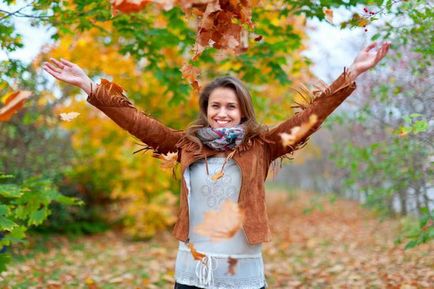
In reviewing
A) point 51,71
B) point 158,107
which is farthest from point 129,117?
point 158,107

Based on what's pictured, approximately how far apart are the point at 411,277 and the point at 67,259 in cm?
434

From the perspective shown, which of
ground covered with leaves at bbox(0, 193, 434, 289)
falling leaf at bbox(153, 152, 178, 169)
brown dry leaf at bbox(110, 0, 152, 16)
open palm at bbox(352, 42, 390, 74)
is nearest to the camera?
brown dry leaf at bbox(110, 0, 152, 16)

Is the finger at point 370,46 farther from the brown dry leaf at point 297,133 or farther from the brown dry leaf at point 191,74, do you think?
the brown dry leaf at point 191,74

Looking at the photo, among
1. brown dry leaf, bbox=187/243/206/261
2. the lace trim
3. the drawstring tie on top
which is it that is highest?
brown dry leaf, bbox=187/243/206/261

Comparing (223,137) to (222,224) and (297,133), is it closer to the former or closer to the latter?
(297,133)

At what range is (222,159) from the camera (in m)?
2.80

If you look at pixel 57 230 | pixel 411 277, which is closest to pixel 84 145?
pixel 57 230

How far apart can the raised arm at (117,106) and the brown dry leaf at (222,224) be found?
800 millimetres

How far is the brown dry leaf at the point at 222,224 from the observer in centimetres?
221

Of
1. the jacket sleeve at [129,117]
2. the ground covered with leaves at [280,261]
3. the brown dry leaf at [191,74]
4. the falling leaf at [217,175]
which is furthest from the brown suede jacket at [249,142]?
the ground covered with leaves at [280,261]

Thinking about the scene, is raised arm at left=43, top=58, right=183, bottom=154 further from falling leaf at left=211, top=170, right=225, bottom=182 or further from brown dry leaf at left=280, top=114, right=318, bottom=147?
brown dry leaf at left=280, top=114, right=318, bottom=147

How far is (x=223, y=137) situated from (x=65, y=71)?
34.6 inches

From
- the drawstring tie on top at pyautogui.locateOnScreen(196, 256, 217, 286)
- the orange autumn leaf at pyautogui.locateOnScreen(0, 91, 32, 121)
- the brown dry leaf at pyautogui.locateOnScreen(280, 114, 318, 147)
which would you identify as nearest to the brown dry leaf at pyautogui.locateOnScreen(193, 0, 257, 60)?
the brown dry leaf at pyautogui.locateOnScreen(280, 114, 318, 147)

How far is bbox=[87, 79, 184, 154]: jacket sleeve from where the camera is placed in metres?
2.72
